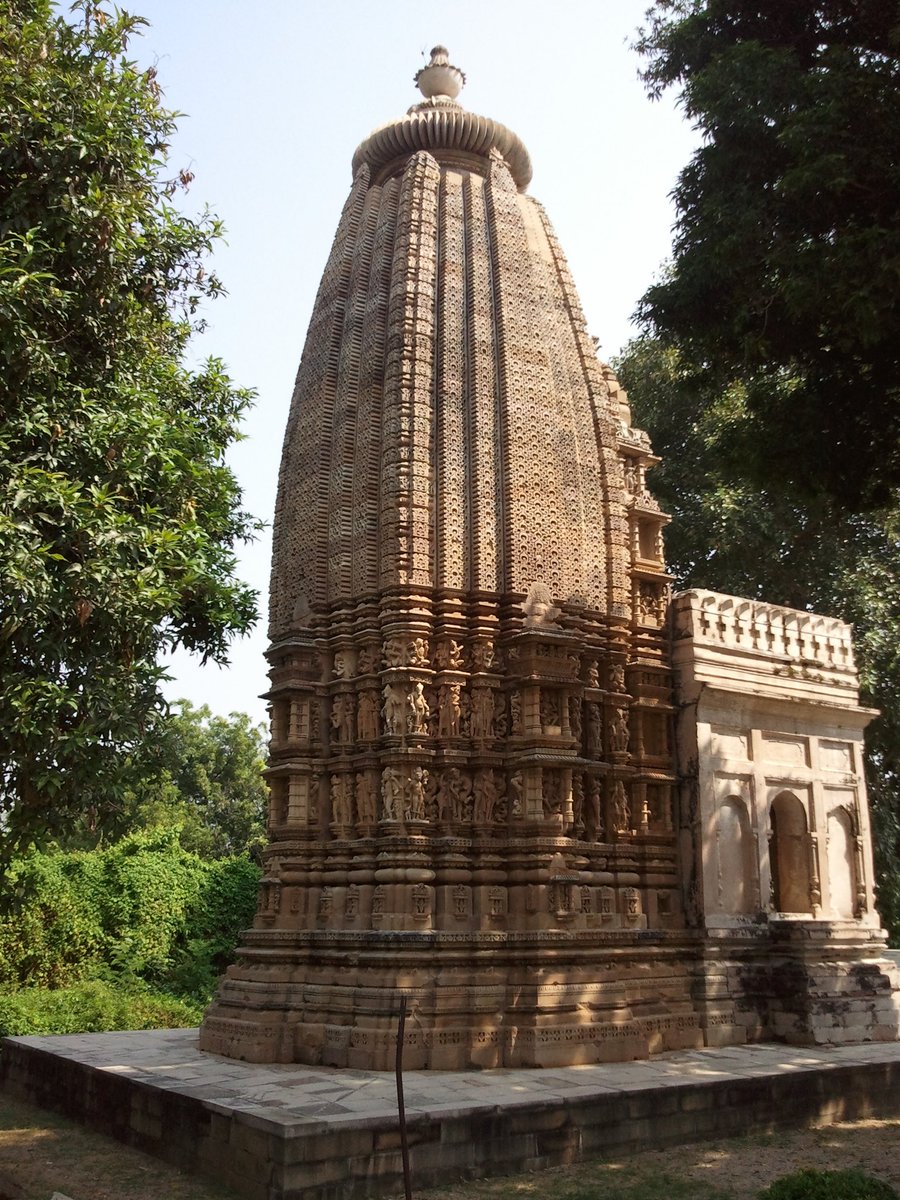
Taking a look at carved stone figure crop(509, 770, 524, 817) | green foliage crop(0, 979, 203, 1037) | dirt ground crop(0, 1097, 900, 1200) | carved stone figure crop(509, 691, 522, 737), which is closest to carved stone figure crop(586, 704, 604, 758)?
carved stone figure crop(509, 691, 522, 737)

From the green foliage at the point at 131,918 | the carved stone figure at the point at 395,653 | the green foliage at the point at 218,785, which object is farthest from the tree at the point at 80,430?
the green foliage at the point at 218,785

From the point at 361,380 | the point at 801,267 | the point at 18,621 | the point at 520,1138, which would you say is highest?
the point at 361,380

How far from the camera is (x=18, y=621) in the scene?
778 cm

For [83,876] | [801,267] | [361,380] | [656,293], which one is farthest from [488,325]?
[83,876]

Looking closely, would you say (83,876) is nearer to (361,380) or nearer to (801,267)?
(361,380)

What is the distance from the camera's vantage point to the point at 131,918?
19.1 m

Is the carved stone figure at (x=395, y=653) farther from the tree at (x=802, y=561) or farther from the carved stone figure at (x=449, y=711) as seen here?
the tree at (x=802, y=561)

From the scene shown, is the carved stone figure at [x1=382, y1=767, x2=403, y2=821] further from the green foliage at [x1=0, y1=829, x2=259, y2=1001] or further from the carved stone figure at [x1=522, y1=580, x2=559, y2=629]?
the green foliage at [x1=0, y1=829, x2=259, y2=1001]

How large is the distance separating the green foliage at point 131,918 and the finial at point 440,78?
13.0 metres

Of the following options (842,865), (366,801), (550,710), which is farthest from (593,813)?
(842,865)

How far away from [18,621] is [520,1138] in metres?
5.16

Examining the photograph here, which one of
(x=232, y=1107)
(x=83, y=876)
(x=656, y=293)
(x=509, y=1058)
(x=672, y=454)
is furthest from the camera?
(x=672, y=454)

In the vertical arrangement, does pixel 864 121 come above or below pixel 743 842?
above

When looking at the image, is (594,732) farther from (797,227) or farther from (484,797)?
(797,227)
